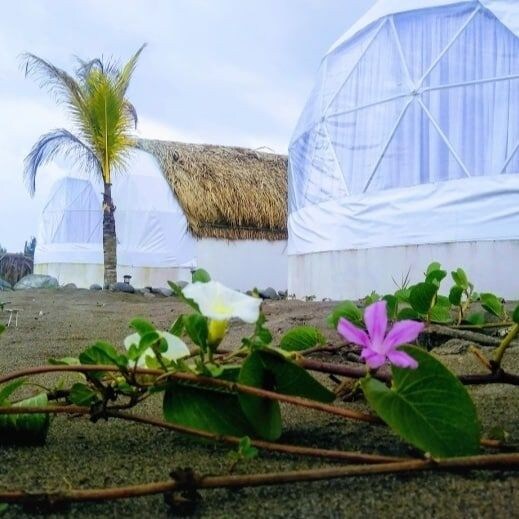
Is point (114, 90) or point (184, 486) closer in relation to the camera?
point (184, 486)

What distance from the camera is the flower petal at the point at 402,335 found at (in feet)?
1.54

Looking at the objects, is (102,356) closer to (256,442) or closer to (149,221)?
(256,442)

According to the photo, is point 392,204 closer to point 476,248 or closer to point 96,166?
point 476,248

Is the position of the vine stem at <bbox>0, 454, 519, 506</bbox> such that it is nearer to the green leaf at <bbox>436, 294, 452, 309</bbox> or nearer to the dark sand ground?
the dark sand ground

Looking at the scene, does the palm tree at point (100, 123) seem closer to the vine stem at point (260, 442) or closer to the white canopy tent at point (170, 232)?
the white canopy tent at point (170, 232)

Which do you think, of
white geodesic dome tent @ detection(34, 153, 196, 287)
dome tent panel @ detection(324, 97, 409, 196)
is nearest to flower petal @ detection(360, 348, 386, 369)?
dome tent panel @ detection(324, 97, 409, 196)

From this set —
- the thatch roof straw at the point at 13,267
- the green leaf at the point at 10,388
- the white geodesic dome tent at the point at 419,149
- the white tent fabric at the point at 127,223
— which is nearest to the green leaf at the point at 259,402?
the green leaf at the point at 10,388

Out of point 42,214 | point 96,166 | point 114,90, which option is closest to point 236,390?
point 114,90

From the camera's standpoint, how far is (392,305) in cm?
87

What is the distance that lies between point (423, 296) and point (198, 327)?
1.18ft

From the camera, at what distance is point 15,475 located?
2.00 ft

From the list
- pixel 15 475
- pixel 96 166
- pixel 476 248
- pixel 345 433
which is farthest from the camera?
pixel 96 166

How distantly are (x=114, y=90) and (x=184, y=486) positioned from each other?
10612 millimetres

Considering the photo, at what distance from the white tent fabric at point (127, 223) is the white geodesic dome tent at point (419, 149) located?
6.13 metres
